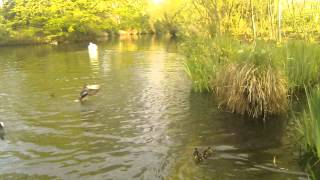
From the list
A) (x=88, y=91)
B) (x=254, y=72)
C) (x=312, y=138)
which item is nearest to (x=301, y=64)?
(x=254, y=72)

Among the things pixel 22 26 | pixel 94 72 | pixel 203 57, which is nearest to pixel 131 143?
pixel 203 57

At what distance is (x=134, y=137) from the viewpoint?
11.9m

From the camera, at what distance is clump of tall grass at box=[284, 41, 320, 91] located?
14.7m

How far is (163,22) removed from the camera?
7844 centimetres

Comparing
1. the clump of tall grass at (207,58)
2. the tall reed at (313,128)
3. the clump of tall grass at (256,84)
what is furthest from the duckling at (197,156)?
the clump of tall grass at (207,58)

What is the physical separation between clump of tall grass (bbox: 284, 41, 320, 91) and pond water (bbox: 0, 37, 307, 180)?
2.56 meters

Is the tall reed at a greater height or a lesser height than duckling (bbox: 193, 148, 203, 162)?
greater

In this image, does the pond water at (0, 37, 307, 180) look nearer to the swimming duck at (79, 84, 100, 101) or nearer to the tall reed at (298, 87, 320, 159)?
the swimming duck at (79, 84, 100, 101)

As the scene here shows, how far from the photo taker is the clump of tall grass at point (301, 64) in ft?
48.4

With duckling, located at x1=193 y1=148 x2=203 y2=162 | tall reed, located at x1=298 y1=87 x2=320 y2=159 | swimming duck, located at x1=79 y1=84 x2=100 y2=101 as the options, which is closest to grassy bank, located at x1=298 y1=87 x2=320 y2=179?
tall reed, located at x1=298 y1=87 x2=320 y2=159

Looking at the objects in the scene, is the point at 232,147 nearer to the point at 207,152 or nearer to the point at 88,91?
the point at 207,152

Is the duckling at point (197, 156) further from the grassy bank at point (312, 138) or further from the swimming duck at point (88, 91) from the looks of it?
the swimming duck at point (88, 91)

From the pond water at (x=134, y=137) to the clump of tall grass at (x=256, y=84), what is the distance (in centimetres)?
51

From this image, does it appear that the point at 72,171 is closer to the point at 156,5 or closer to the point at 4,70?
the point at 4,70
